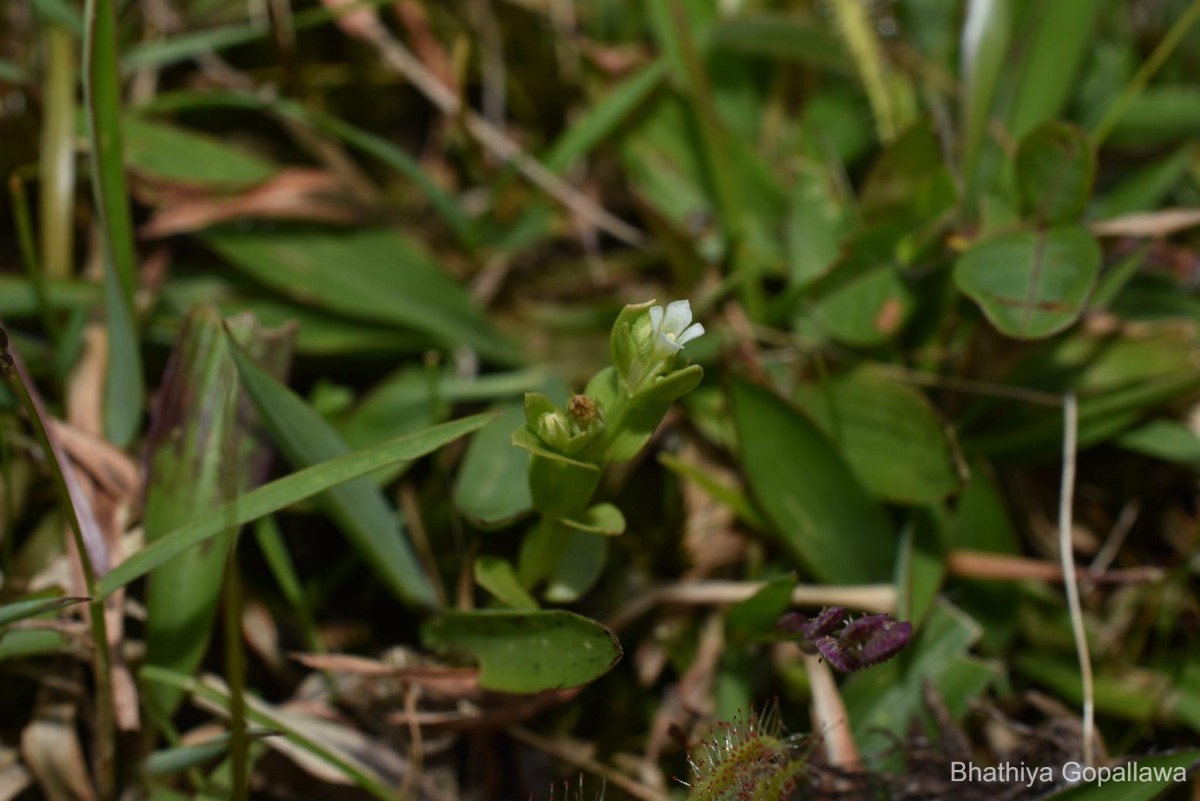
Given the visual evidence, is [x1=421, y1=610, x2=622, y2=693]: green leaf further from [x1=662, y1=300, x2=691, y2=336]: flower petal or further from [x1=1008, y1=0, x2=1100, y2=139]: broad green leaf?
[x1=1008, y1=0, x2=1100, y2=139]: broad green leaf

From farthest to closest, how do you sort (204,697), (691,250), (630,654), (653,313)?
1. (691,250)
2. (630,654)
3. (204,697)
4. (653,313)

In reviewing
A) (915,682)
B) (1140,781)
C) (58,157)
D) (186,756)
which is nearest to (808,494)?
(915,682)

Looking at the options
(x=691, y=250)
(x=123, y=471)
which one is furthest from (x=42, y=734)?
(x=691, y=250)

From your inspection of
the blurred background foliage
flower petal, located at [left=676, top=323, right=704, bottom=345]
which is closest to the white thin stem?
the blurred background foliage

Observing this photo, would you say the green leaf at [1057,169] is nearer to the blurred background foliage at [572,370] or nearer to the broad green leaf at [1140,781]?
the blurred background foliage at [572,370]

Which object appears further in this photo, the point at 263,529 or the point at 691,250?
the point at 691,250

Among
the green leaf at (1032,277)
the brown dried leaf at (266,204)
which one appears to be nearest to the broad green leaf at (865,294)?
the green leaf at (1032,277)

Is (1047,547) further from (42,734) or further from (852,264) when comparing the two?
(42,734)
